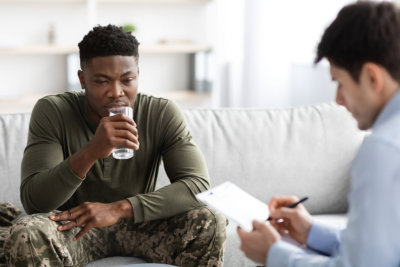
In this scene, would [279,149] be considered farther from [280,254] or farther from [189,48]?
[189,48]

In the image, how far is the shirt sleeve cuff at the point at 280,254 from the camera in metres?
1.21

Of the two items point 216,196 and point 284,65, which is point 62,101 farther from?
point 284,65

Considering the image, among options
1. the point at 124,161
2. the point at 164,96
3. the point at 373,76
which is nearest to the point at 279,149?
the point at 124,161

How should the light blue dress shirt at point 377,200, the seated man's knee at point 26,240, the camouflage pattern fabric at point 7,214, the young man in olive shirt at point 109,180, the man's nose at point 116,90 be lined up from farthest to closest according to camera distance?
1. the camouflage pattern fabric at point 7,214
2. the man's nose at point 116,90
3. the young man in olive shirt at point 109,180
4. the seated man's knee at point 26,240
5. the light blue dress shirt at point 377,200

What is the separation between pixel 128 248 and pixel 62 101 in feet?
1.77

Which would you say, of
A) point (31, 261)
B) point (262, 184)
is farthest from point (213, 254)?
point (262, 184)

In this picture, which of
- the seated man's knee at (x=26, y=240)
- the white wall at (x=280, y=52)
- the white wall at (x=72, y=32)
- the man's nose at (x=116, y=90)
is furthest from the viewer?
the white wall at (x=72, y=32)

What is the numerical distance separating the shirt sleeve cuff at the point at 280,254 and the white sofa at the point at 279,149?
115 centimetres

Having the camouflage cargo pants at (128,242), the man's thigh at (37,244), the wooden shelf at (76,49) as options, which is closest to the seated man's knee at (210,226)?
the camouflage cargo pants at (128,242)

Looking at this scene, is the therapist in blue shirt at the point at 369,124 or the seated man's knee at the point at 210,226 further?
the seated man's knee at the point at 210,226

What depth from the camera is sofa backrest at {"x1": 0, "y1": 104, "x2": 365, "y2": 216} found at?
7.98 feet

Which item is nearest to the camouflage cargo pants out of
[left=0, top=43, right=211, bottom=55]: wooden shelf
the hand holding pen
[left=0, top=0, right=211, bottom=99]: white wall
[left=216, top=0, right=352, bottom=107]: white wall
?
the hand holding pen

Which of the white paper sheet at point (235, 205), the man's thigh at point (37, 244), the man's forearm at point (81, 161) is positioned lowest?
the man's thigh at point (37, 244)

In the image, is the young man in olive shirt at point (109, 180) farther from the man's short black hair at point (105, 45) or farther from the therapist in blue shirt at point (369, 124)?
the therapist in blue shirt at point (369, 124)
